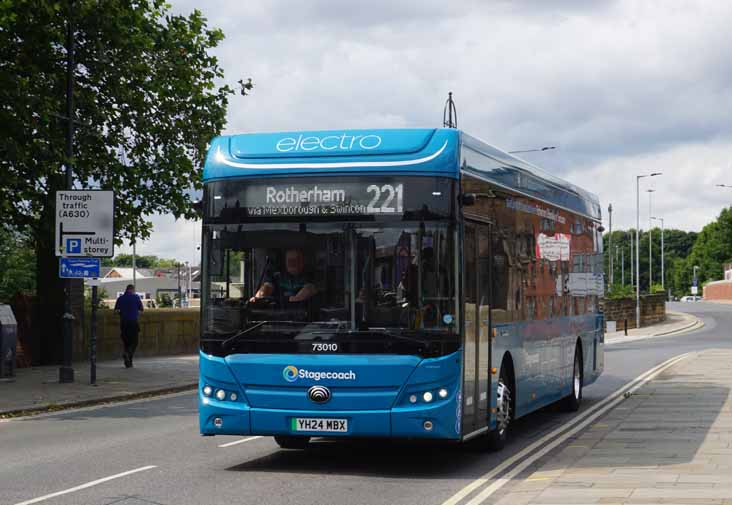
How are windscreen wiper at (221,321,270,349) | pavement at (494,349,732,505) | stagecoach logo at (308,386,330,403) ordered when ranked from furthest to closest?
windscreen wiper at (221,321,270,349) → stagecoach logo at (308,386,330,403) → pavement at (494,349,732,505)

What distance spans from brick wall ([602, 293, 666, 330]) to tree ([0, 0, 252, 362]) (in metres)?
43.9

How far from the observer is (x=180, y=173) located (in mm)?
28531

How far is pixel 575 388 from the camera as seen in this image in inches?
727

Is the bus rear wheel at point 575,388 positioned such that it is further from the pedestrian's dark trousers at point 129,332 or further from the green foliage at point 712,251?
the green foliage at point 712,251

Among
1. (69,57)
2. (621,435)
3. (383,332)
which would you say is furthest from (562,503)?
(69,57)

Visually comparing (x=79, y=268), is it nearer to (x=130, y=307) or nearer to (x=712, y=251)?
(x=130, y=307)

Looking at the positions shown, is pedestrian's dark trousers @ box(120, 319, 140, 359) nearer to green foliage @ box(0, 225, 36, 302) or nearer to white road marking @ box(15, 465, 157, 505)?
white road marking @ box(15, 465, 157, 505)

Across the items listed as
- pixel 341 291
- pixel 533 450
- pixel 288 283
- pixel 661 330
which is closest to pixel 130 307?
pixel 533 450

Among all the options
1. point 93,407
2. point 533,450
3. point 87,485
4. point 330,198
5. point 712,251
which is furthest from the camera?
point 712,251

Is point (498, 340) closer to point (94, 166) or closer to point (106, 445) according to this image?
point (106, 445)

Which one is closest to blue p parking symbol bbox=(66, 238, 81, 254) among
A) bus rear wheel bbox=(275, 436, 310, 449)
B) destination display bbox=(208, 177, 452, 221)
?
bus rear wheel bbox=(275, 436, 310, 449)

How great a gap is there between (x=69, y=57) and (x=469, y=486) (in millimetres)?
15092

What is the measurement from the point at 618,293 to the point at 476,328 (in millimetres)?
63573

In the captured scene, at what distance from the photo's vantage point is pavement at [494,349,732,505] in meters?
9.62
